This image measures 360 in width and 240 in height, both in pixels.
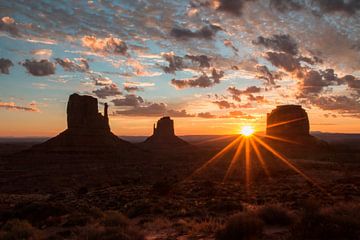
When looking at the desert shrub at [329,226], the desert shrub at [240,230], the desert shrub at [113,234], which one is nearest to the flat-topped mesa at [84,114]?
the desert shrub at [113,234]

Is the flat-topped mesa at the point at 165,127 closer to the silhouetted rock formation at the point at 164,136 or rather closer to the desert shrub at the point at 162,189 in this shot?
the silhouetted rock formation at the point at 164,136

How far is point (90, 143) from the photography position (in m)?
88.6

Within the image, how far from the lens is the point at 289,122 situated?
107875 millimetres

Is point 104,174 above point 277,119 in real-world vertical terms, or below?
below

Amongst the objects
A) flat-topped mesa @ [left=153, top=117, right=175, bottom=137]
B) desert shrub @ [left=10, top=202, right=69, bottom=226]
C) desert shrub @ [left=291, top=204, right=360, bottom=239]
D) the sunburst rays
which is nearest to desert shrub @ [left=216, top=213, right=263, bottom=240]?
desert shrub @ [left=291, top=204, right=360, bottom=239]

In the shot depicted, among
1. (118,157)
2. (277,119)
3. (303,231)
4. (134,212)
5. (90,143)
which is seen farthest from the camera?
(277,119)

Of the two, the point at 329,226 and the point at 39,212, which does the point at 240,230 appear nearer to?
the point at 329,226

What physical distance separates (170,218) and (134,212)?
8.41 feet

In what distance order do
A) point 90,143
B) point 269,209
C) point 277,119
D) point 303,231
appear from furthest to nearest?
point 277,119 < point 90,143 < point 269,209 < point 303,231

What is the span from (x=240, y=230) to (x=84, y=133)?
8691 cm

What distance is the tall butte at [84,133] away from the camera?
83.1 m

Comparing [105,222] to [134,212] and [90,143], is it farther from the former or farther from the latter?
[90,143]

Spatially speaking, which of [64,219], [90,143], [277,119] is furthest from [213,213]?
[277,119]

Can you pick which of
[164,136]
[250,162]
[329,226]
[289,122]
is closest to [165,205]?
[329,226]
